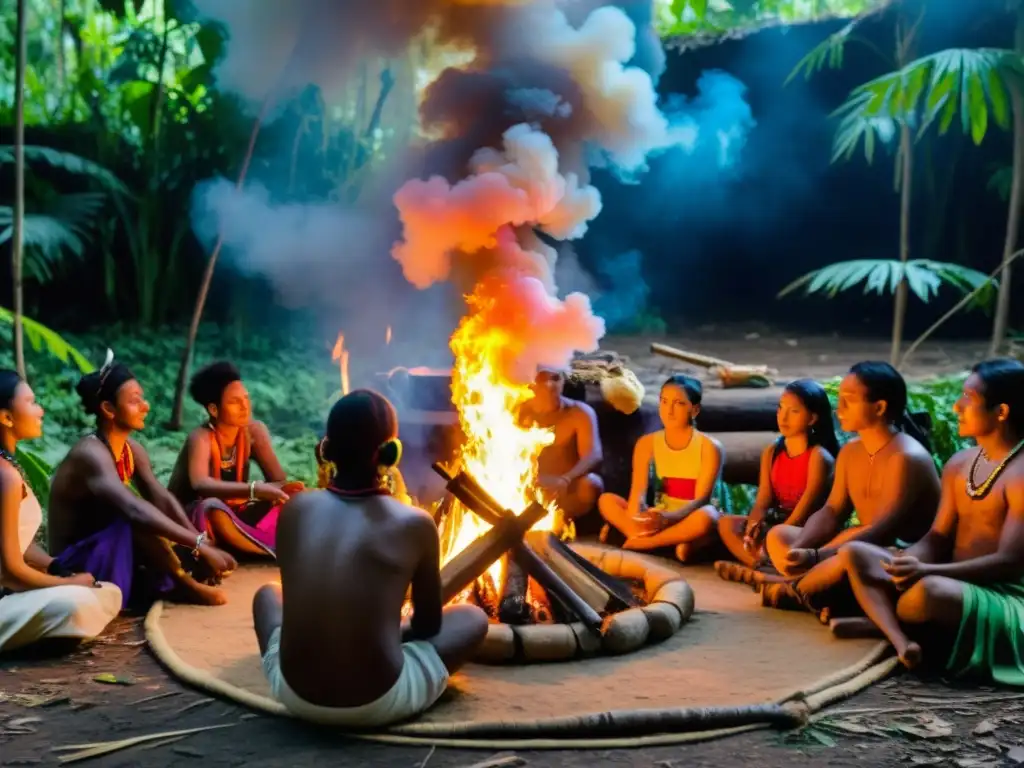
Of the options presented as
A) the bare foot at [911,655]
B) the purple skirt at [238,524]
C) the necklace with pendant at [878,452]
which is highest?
the necklace with pendant at [878,452]

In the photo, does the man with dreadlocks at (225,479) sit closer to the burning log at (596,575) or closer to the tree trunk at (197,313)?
the burning log at (596,575)

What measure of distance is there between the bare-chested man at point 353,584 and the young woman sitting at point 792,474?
2419 mm

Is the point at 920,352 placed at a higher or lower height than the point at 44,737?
higher

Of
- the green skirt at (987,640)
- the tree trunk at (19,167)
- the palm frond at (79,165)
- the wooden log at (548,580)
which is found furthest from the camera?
the palm frond at (79,165)

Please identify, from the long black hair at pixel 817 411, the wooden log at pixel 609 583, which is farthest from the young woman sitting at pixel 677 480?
the wooden log at pixel 609 583

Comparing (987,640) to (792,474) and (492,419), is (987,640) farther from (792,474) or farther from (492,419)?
(492,419)

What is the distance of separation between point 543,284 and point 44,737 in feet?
10.8

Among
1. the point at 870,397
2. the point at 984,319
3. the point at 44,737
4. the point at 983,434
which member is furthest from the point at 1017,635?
the point at 984,319

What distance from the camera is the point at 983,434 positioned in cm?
394

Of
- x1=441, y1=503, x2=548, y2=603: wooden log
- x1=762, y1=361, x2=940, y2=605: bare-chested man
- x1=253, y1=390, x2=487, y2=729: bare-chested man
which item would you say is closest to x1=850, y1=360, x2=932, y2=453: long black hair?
x1=762, y1=361, x2=940, y2=605: bare-chested man

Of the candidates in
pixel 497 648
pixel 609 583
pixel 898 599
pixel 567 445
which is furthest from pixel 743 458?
pixel 497 648

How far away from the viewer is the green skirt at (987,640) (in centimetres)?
372

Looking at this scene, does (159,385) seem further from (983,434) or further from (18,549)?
(983,434)

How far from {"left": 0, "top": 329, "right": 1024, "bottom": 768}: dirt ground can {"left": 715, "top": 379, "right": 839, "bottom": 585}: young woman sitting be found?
1.37 m
